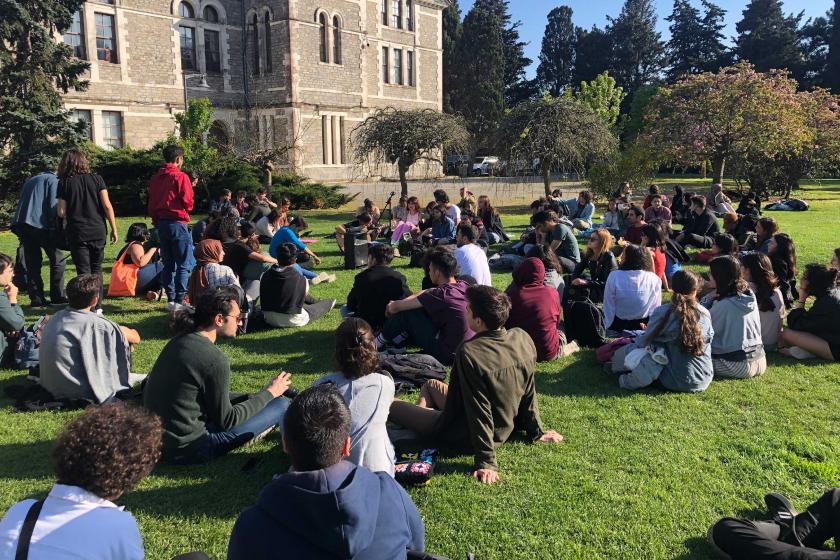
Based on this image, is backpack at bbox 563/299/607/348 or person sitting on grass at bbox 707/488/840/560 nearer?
person sitting on grass at bbox 707/488/840/560

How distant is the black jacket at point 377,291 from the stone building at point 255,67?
74.2 feet

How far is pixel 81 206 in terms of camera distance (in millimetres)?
8008

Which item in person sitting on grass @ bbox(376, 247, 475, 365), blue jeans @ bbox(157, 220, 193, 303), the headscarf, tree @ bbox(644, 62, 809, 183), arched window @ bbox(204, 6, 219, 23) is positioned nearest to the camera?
person sitting on grass @ bbox(376, 247, 475, 365)

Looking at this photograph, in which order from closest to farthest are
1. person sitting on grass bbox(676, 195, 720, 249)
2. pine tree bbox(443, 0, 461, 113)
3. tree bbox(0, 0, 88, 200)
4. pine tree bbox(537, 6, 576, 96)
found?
person sitting on grass bbox(676, 195, 720, 249)
tree bbox(0, 0, 88, 200)
pine tree bbox(443, 0, 461, 113)
pine tree bbox(537, 6, 576, 96)

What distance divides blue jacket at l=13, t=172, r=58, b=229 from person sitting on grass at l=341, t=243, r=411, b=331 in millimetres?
4431

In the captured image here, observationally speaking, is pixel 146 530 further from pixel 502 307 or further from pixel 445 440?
pixel 502 307

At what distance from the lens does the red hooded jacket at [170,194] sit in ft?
27.0

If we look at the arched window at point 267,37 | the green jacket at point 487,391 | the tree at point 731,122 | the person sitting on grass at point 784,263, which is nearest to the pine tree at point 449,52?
the arched window at point 267,37

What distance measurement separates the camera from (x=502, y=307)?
13.6 ft

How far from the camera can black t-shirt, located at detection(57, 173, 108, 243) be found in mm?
7961

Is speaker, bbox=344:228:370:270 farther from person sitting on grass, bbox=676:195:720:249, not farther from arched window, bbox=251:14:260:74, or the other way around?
arched window, bbox=251:14:260:74

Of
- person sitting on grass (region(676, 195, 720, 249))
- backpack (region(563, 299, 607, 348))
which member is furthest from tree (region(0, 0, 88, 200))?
backpack (region(563, 299, 607, 348))

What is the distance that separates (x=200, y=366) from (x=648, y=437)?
316cm

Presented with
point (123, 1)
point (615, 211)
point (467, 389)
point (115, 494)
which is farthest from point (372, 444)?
point (123, 1)
